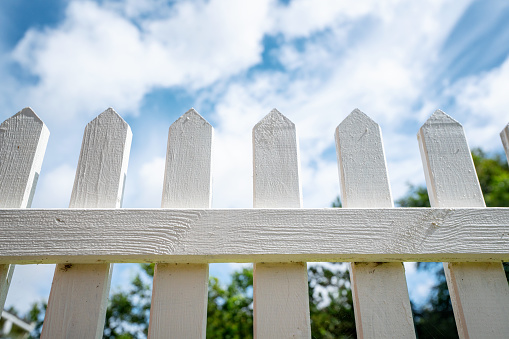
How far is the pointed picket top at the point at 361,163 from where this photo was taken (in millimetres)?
1120

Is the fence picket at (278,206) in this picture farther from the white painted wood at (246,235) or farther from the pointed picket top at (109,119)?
the pointed picket top at (109,119)

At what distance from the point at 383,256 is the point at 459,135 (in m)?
0.54

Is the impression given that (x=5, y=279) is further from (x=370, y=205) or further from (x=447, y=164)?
(x=447, y=164)

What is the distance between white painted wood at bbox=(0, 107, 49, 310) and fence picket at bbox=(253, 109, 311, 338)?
2.30ft

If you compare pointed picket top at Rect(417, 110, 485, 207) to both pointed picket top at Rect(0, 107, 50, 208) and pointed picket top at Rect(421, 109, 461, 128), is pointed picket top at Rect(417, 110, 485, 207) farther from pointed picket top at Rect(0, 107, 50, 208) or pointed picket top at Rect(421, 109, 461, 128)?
pointed picket top at Rect(0, 107, 50, 208)

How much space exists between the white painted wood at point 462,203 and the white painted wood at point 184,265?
2.33ft

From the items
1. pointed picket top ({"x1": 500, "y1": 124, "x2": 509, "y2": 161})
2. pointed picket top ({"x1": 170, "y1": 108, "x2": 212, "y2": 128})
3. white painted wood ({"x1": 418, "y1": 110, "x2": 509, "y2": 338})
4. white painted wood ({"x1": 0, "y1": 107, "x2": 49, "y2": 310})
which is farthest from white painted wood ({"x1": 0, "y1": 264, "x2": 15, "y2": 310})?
pointed picket top ({"x1": 500, "y1": 124, "x2": 509, "y2": 161})

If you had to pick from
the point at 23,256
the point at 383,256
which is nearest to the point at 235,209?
the point at 383,256

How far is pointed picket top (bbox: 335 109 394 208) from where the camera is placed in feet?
3.67

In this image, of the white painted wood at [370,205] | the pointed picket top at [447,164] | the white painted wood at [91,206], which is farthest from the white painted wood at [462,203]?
the white painted wood at [91,206]

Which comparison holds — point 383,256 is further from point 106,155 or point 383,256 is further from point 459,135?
point 106,155

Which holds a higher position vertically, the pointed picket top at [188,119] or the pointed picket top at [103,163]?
the pointed picket top at [188,119]

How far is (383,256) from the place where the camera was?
38.9 inches

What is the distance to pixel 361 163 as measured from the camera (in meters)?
1.17
